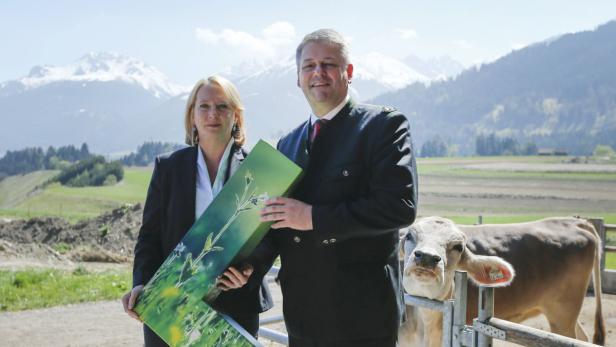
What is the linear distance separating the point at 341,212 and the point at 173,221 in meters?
1.18

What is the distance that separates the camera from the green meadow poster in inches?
86.9

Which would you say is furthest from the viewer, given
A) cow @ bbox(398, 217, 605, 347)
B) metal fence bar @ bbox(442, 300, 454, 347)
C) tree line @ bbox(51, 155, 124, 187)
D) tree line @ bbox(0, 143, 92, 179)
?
tree line @ bbox(0, 143, 92, 179)

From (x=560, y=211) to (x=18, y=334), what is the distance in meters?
44.3

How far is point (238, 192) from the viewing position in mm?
2293

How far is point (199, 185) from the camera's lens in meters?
3.01

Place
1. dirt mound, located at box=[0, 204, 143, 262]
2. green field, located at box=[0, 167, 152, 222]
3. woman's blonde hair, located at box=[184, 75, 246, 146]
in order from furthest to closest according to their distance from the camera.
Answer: green field, located at box=[0, 167, 152, 222] → dirt mound, located at box=[0, 204, 143, 262] → woman's blonde hair, located at box=[184, 75, 246, 146]

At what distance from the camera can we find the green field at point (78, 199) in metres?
58.8

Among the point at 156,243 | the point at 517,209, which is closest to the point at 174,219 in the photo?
the point at 156,243

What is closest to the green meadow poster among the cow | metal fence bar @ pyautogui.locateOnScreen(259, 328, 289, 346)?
the cow

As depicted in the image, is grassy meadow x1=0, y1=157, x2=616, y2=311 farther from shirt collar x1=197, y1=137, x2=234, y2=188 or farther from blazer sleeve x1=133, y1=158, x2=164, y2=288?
blazer sleeve x1=133, y1=158, x2=164, y2=288

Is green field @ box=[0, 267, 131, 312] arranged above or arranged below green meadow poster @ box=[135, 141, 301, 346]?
below

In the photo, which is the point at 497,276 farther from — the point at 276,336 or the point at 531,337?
the point at 276,336

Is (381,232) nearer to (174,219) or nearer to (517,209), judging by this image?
(174,219)

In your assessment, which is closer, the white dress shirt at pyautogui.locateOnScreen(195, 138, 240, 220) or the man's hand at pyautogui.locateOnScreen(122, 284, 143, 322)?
the man's hand at pyautogui.locateOnScreen(122, 284, 143, 322)
